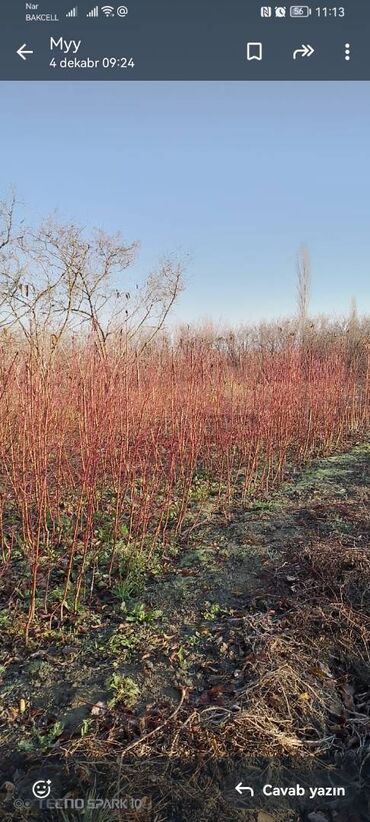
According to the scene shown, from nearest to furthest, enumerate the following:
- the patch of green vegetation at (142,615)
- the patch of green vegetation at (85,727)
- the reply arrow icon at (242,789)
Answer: the reply arrow icon at (242,789), the patch of green vegetation at (85,727), the patch of green vegetation at (142,615)

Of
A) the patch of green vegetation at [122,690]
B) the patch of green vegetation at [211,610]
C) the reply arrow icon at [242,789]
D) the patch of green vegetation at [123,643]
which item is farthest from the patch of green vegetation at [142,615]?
the reply arrow icon at [242,789]

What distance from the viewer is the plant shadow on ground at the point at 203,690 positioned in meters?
1.62

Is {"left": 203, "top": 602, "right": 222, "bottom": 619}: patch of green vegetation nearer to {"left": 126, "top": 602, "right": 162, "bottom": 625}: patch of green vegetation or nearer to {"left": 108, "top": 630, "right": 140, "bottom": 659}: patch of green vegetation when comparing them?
{"left": 126, "top": 602, "right": 162, "bottom": 625}: patch of green vegetation

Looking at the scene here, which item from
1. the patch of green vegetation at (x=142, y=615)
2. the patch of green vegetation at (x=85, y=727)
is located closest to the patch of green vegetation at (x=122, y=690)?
the patch of green vegetation at (x=85, y=727)

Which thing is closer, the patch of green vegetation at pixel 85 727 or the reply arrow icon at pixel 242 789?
the reply arrow icon at pixel 242 789

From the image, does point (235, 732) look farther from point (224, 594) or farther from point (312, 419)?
point (312, 419)

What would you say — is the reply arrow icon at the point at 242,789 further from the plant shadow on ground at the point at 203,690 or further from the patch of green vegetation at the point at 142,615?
the patch of green vegetation at the point at 142,615

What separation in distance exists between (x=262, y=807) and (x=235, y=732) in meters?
0.29

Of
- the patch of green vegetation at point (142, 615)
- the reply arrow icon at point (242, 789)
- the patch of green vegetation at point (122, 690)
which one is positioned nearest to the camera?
the reply arrow icon at point (242, 789)

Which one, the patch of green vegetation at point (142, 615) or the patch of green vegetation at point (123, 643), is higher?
the patch of green vegetation at point (142, 615)

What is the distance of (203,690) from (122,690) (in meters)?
0.38

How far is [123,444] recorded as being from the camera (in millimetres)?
3107

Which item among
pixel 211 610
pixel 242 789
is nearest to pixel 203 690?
pixel 242 789

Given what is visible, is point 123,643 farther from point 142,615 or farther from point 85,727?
point 85,727
